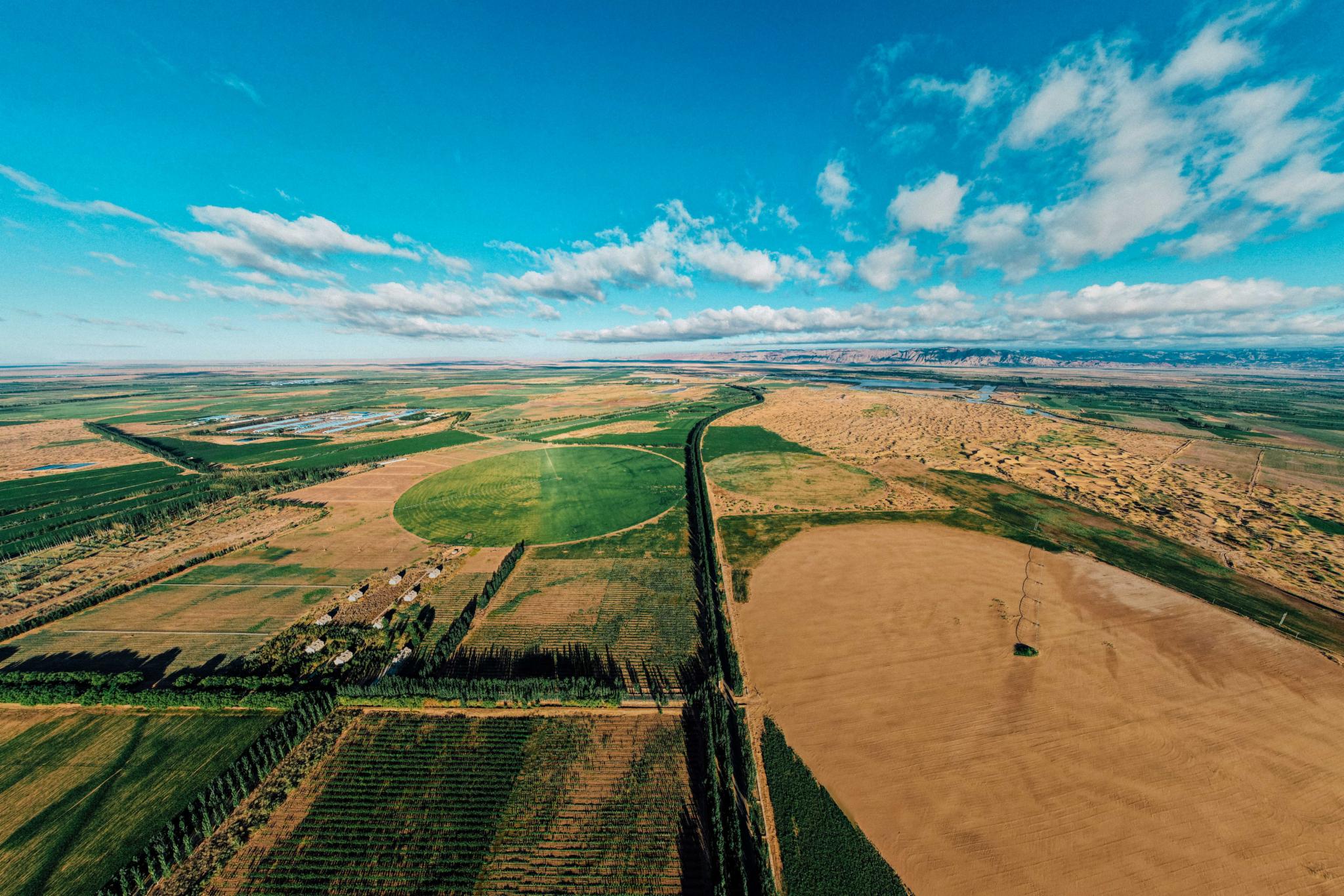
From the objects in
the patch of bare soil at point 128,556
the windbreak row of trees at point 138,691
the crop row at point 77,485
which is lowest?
the windbreak row of trees at point 138,691

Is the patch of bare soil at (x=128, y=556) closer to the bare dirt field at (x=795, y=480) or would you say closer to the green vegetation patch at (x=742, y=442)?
the bare dirt field at (x=795, y=480)

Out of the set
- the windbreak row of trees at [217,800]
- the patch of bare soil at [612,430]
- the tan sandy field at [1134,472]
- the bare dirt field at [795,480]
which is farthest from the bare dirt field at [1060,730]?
the patch of bare soil at [612,430]

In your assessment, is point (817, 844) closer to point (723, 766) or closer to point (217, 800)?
point (723, 766)

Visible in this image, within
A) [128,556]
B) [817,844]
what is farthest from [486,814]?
[128,556]

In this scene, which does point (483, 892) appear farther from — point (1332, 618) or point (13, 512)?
Result: point (13, 512)

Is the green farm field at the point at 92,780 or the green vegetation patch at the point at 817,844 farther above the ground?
the green farm field at the point at 92,780

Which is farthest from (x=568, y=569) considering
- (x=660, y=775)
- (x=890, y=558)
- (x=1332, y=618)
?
(x=1332, y=618)
